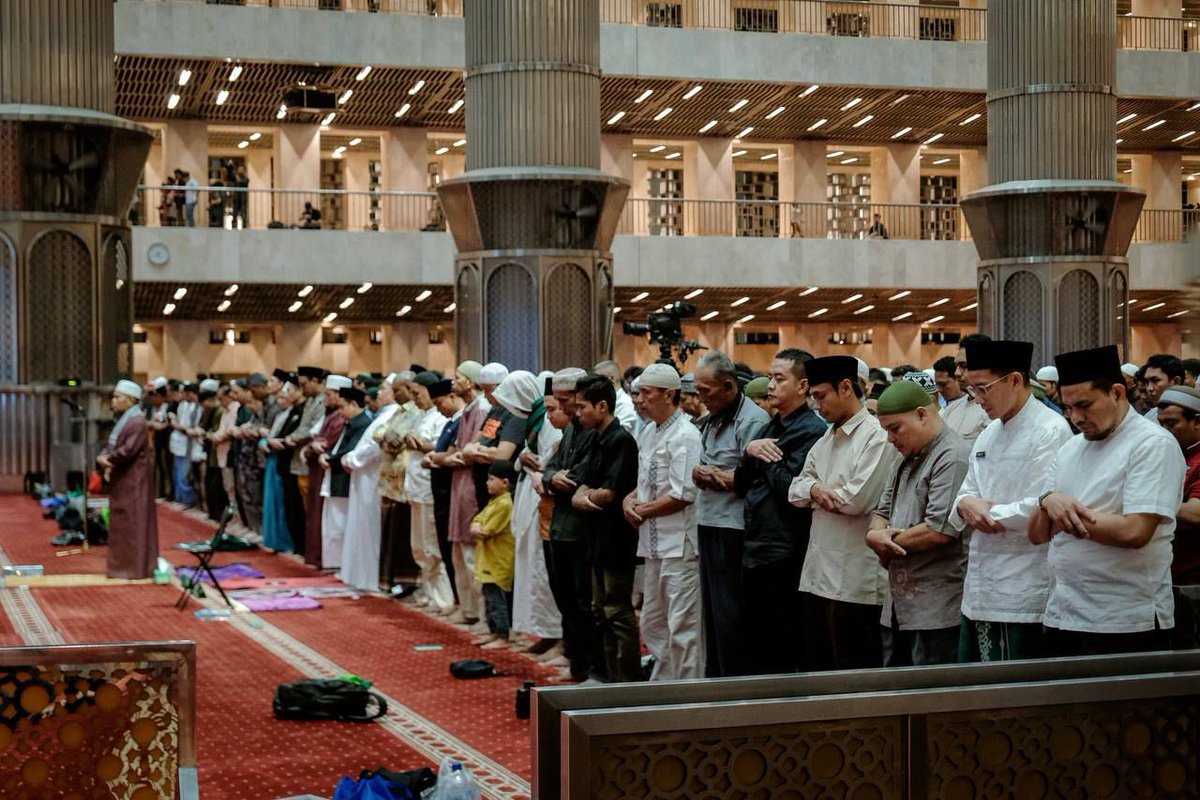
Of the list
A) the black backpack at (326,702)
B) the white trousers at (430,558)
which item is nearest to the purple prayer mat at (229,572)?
the white trousers at (430,558)

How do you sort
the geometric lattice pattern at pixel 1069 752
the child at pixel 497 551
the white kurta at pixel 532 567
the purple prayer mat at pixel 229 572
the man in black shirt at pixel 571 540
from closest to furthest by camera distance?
the geometric lattice pattern at pixel 1069 752
the man in black shirt at pixel 571 540
the white kurta at pixel 532 567
the child at pixel 497 551
the purple prayer mat at pixel 229 572

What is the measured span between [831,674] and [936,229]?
29.8 m

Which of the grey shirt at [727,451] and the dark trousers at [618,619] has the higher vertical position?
the grey shirt at [727,451]

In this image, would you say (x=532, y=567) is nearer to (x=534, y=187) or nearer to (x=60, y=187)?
(x=534, y=187)

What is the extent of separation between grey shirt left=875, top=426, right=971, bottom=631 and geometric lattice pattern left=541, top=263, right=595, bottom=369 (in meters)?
7.90

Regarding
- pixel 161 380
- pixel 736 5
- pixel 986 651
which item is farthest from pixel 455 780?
pixel 736 5

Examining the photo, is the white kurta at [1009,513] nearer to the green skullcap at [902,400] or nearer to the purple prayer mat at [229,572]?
the green skullcap at [902,400]

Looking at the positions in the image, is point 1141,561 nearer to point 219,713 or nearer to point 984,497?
point 984,497

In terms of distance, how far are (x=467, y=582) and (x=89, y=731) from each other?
6073 mm

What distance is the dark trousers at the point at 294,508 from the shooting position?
550 inches

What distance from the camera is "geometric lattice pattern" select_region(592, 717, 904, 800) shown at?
3170 millimetres

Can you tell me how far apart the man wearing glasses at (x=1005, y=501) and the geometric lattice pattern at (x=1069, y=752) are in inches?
59.8

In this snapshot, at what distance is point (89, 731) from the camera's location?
4.00m

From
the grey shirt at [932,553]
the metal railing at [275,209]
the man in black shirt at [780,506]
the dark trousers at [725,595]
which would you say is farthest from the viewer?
the metal railing at [275,209]
